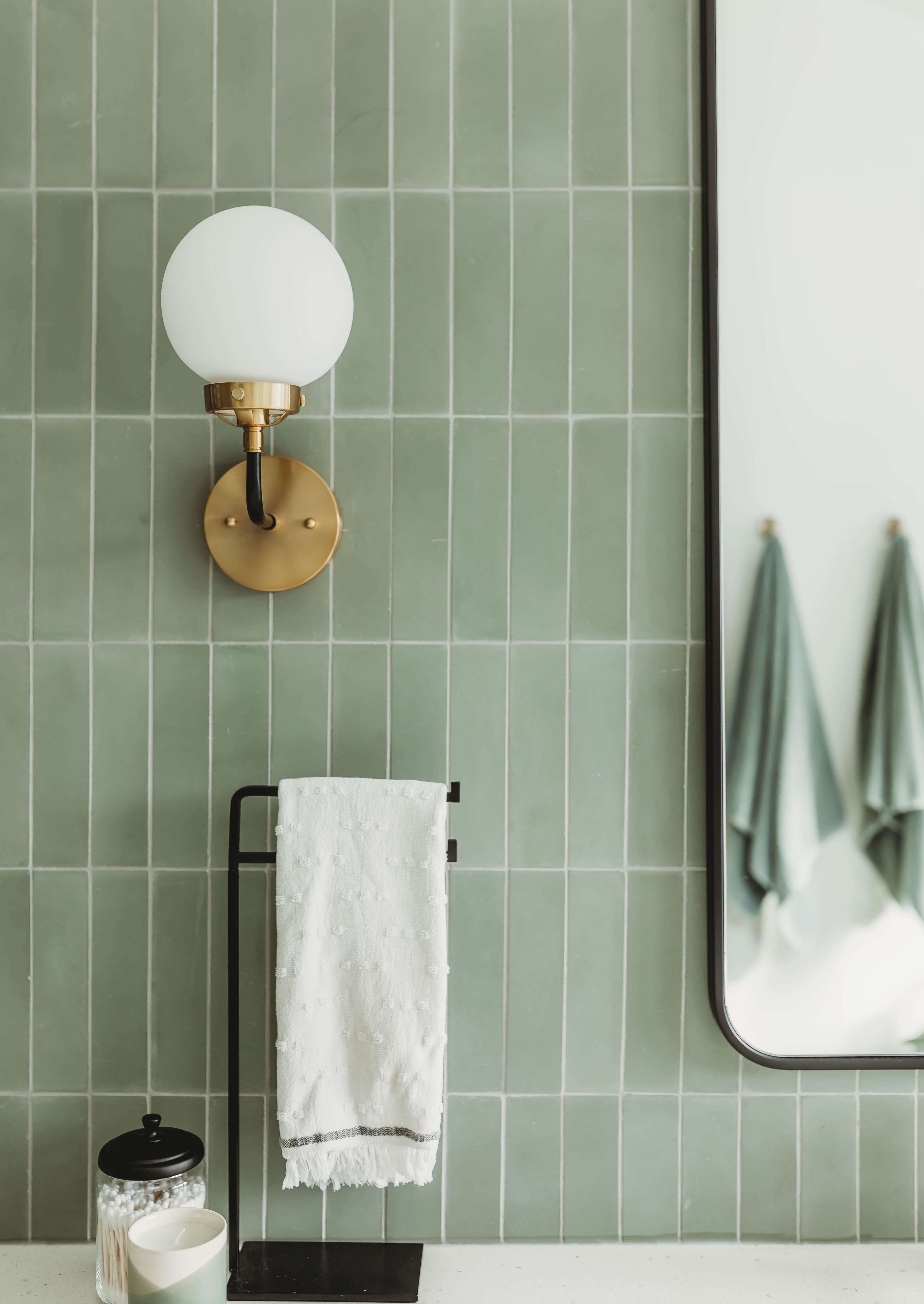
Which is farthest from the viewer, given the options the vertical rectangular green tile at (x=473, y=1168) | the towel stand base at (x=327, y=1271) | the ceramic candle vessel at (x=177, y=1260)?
the vertical rectangular green tile at (x=473, y=1168)

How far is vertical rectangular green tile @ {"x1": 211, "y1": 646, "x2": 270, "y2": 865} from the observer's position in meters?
1.06

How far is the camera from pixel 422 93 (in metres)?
1.05

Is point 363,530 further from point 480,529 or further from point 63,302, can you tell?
point 63,302

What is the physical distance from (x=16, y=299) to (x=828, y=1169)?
4.36 ft

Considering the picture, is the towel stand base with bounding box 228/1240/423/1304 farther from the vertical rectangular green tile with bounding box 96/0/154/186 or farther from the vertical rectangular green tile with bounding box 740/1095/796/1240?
the vertical rectangular green tile with bounding box 96/0/154/186

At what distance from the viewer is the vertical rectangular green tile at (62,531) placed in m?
1.06

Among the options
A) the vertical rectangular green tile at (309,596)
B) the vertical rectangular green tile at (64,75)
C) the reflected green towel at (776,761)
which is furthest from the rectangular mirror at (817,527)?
the vertical rectangular green tile at (64,75)

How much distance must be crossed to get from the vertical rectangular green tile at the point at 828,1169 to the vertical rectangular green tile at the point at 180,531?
873 mm

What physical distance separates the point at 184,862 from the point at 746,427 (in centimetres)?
79

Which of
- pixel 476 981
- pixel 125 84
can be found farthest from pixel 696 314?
pixel 476 981

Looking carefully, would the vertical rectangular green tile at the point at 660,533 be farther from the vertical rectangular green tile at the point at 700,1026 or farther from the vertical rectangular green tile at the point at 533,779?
the vertical rectangular green tile at the point at 700,1026

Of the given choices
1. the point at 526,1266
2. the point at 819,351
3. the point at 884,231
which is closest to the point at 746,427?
the point at 819,351

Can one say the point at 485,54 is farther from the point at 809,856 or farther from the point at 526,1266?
the point at 526,1266

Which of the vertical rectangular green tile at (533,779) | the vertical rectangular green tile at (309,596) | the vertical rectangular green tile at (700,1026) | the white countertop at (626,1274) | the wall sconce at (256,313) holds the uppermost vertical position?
the wall sconce at (256,313)
